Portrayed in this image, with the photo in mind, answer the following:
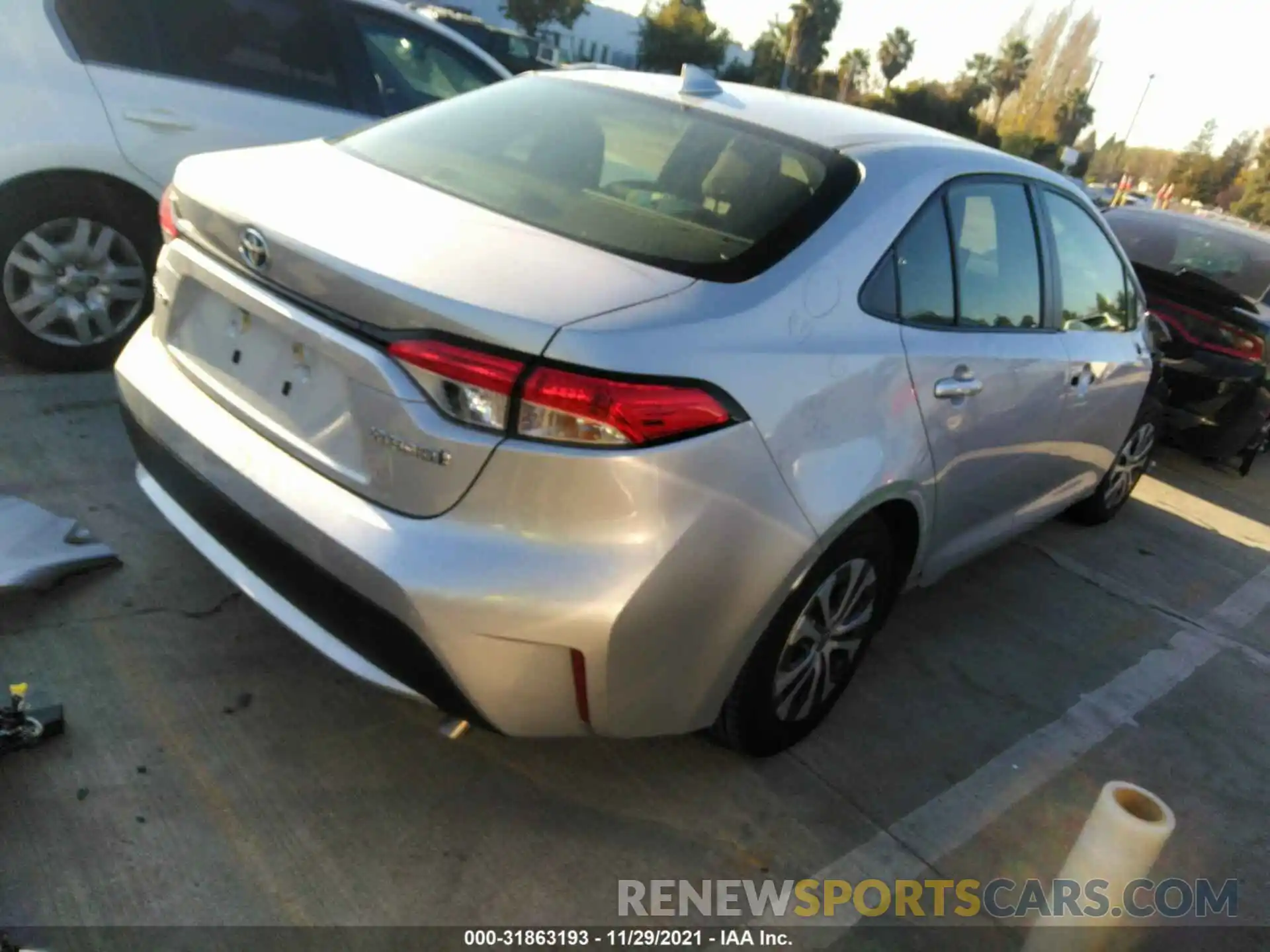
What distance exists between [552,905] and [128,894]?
0.87m

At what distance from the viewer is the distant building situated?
158 feet

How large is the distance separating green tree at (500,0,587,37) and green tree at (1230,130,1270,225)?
38.3 m

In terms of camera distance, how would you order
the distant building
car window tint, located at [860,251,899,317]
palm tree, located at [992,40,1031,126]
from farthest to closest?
palm tree, located at [992,40,1031,126]
the distant building
car window tint, located at [860,251,899,317]

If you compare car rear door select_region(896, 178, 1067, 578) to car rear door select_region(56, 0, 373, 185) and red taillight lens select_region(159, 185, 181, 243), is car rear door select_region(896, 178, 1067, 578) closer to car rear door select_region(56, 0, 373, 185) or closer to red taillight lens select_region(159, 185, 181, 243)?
red taillight lens select_region(159, 185, 181, 243)

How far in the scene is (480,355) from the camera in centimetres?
189

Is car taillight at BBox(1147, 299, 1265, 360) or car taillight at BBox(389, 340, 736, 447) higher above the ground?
car taillight at BBox(389, 340, 736, 447)

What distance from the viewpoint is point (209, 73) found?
168 inches

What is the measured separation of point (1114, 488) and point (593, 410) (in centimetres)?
406

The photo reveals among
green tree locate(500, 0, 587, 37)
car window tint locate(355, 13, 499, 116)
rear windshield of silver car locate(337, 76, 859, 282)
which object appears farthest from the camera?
green tree locate(500, 0, 587, 37)

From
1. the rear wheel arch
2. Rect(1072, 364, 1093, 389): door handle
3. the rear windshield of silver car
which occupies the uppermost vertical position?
the rear windshield of silver car

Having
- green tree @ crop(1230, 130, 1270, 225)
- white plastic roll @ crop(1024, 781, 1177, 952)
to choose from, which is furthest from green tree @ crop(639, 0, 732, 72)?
white plastic roll @ crop(1024, 781, 1177, 952)

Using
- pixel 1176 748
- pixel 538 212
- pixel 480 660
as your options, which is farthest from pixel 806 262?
pixel 1176 748

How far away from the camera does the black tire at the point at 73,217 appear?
3.85 metres

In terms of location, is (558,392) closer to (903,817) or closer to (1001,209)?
(903,817)
